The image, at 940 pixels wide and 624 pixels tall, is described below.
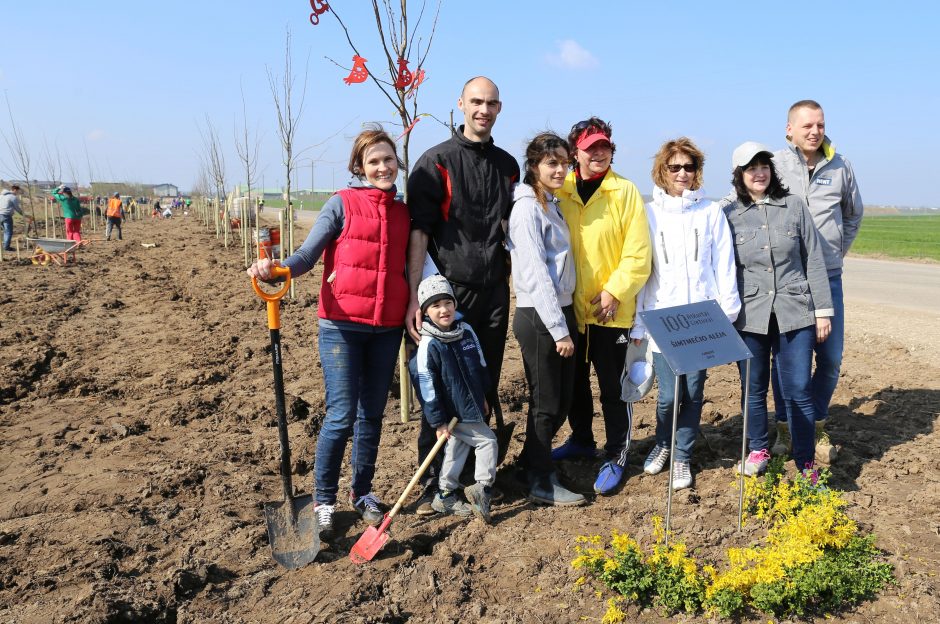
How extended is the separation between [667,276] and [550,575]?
1762 mm

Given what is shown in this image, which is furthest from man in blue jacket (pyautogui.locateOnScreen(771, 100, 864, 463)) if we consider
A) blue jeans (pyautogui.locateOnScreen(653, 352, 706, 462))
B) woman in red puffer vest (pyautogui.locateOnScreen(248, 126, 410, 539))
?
woman in red puffer vest (pyautogui.locateOnScreen(248, 126, 410, 539))

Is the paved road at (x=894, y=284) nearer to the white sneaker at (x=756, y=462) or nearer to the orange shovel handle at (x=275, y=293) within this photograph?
the white sneaker at (x=756, y=462)

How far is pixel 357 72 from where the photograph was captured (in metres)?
4.62

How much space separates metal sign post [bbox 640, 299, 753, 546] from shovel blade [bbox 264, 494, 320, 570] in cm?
176

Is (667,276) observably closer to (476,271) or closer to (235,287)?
(476,271)

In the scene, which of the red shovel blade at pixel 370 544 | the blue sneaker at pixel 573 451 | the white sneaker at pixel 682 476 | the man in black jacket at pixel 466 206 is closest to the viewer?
the red shovel blade at pixel 370 544

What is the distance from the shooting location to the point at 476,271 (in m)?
3.61

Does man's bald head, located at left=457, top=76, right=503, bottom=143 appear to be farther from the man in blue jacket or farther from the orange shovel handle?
the man in blue jacket

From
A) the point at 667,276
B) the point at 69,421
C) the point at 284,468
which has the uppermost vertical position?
the point at 667,276

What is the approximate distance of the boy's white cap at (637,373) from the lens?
397 centimetres

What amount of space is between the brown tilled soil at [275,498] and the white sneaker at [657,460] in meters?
0.08

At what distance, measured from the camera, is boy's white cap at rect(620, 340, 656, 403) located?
397cm

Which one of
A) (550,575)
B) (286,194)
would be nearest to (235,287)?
(286,194)

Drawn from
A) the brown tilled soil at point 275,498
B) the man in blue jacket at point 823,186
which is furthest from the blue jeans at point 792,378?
the brown tilled soil at point 275,498
